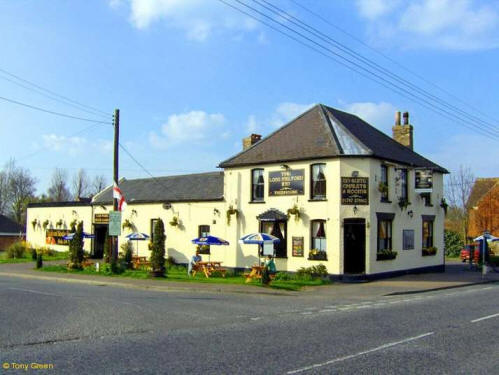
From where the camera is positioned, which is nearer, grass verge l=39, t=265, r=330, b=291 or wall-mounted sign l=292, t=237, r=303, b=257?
grass verge l=39, t=265, r=330, b=291

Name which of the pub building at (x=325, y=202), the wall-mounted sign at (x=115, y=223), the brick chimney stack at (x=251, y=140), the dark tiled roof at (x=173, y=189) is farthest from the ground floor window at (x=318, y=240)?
the wall-mounted sign at (x=115, y=223)

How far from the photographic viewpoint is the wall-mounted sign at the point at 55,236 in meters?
41.9

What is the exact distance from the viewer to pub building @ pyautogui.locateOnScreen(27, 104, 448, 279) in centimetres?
2448

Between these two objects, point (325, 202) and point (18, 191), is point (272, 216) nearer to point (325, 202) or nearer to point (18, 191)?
point (325, 202)

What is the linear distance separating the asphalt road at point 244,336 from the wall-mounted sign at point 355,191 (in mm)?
8270

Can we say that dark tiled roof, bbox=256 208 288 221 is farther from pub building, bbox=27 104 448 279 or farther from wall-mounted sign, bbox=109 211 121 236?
wall-mounted sign, bbox=109 211 121 236

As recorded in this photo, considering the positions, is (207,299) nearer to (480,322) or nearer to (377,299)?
(377,299)

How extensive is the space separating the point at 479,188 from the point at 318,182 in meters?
37.7

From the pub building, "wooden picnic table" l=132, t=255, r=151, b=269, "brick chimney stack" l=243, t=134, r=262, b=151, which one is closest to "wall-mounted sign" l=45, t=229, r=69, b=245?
the pub building

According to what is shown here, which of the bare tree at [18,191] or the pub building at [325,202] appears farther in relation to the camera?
the bare tree at [18,191]

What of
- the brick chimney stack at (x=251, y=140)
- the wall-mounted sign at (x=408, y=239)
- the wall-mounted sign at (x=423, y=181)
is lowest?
the wall-mounted sign at (x=408, y=239)

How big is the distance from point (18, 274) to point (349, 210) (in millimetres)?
18262

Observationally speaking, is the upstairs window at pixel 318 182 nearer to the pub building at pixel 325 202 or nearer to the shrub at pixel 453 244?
the pub building at pixel 325 202

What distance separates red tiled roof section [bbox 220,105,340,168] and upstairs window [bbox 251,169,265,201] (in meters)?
0.63
